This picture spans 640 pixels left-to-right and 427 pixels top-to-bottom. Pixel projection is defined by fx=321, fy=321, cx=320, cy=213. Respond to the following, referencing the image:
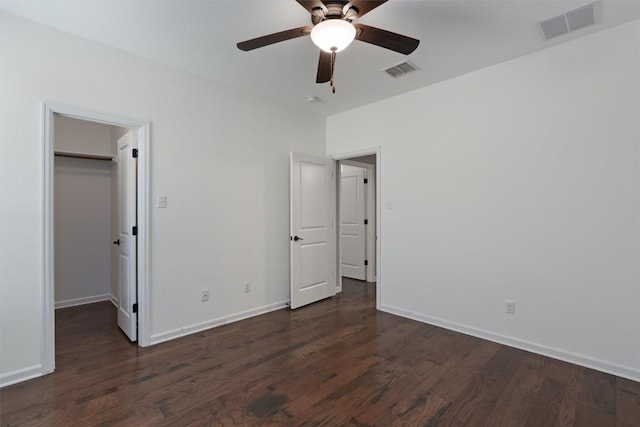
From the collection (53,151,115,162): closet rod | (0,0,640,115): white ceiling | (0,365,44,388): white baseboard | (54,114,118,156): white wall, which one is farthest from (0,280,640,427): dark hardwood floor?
(0,0,640,115): white ceiling

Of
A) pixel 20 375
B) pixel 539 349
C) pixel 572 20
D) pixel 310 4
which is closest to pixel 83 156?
pixel 20 375

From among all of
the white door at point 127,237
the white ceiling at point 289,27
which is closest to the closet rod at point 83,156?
the white door at point 127,237

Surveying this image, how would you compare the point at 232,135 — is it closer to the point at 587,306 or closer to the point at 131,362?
the point at 131,362

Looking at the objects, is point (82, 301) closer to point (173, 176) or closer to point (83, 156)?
point (83, 156)

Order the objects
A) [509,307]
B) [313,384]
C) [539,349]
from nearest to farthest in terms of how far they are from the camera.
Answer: [313,384] < [539,349] < [509,307]

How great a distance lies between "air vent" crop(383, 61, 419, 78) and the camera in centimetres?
308

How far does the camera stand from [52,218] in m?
2.51

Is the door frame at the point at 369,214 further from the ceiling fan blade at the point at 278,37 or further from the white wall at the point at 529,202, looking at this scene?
the ceiling fan blade at the point at 278,37

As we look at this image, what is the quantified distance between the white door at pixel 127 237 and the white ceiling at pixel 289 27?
939mm

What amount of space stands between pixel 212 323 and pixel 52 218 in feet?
5.78

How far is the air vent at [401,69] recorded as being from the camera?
10.1 feet

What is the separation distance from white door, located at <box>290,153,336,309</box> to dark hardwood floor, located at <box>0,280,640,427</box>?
0.97 meters

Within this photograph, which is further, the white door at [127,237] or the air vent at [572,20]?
the white door at [127,237]

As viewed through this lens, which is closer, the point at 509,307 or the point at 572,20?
the point at 572,20
